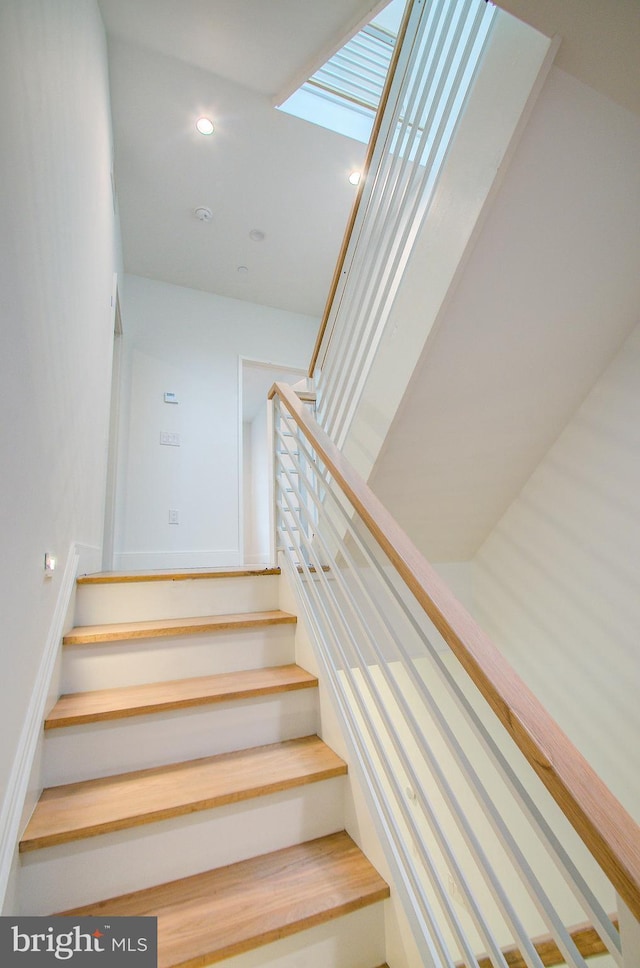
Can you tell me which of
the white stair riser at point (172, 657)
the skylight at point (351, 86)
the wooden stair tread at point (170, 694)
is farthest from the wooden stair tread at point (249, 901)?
the skylight at point (351, 86)

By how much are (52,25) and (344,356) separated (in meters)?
1.53

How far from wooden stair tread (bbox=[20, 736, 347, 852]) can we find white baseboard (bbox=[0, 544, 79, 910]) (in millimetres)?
64

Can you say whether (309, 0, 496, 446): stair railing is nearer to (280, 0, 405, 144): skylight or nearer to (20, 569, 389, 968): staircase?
(280, 0, 405, 144): skylight

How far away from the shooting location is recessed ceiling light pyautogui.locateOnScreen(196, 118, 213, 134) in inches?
107

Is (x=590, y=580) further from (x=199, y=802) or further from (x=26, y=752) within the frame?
(x=26, y=752)

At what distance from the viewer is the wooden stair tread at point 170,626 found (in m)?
1.51

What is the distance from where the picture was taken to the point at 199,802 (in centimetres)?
114

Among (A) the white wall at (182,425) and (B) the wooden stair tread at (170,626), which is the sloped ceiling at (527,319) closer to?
(B) the wooden stair tread at (170,626)

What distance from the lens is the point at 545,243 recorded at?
1478 millimetres

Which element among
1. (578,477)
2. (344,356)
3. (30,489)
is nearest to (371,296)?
(344,356)

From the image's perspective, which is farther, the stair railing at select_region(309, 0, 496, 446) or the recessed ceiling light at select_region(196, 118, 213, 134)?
the recessed ceiling light at select_region(196, 118, 213, 134)

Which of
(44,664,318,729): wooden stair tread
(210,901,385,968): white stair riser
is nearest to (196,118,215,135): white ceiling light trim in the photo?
(44,664,318,729): wooden stair tread

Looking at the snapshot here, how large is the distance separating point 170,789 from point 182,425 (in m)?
3.13

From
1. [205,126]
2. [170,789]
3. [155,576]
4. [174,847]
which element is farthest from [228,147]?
[174,847]
